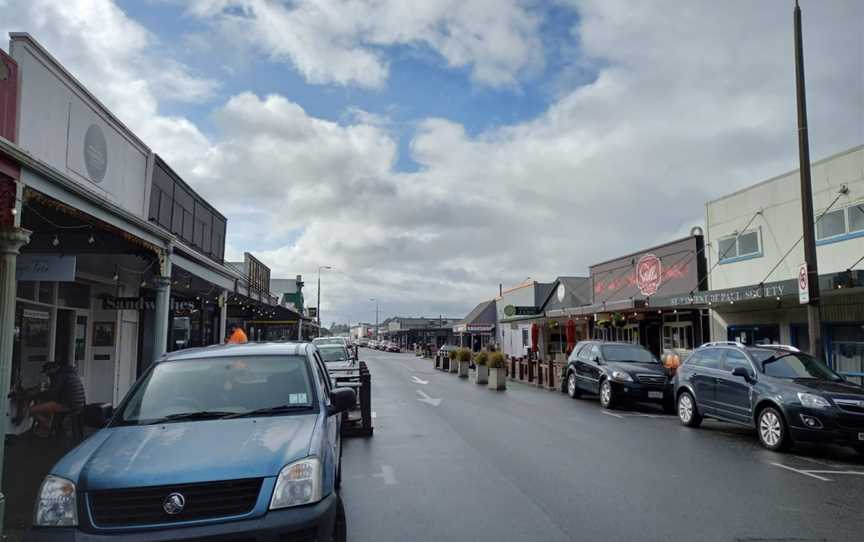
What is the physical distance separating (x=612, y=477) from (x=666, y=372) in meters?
8.83

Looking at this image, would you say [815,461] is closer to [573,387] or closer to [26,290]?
[573,387]

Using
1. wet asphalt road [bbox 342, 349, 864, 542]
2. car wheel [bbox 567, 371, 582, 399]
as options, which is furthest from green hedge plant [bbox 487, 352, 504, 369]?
wet asphalt road [bbox 342, 349, 864, 542]

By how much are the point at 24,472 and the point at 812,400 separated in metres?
11.0

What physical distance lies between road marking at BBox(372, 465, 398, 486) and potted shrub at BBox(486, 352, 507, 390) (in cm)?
1311

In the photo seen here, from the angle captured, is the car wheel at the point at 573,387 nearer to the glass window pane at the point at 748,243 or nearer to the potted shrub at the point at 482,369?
the potted shrub at the point at 482,369

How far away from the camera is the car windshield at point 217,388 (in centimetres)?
503

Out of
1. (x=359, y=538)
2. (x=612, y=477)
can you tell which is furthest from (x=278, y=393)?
(x=612, y=477)

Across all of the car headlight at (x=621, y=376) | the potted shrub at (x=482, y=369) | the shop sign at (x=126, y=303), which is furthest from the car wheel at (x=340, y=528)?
the potted shrub at (x=482, y=369)

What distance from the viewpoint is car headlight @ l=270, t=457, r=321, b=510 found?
3910 mm

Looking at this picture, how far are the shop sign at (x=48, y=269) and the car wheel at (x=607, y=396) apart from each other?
12.1m

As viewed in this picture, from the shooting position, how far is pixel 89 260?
1174cm

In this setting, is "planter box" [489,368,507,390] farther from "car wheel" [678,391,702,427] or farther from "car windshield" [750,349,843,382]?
"car windshield" [750,349,843,382]

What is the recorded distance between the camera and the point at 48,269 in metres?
8.88

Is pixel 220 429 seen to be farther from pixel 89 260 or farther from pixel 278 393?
pixel 89 260
